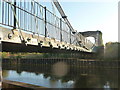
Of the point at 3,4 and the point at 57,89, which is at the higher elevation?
the point at 3,4

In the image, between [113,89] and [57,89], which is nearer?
[57,89]

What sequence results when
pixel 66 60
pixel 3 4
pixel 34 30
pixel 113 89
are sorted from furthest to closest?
1. pixel 66 60
2. pixel 113 89
3. pixel 34 30
4. pixel 3 4

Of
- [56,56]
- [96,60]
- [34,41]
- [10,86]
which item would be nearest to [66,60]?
[56,56]

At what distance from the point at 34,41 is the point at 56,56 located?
143 feet

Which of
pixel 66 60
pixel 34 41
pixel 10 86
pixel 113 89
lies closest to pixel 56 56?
pixel 66 60

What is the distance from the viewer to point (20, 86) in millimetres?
10562

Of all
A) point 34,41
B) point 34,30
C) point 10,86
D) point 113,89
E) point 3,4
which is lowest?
point 113,89

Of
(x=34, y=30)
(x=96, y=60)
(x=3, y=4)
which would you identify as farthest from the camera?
(x=96, y=60)

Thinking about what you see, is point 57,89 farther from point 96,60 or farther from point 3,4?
point 96,60

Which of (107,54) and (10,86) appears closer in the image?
(10,86)

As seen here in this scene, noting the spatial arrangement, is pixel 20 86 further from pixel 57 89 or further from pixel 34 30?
pixel 57 89

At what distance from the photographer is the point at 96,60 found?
4184 centimetres

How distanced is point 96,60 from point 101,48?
380cm

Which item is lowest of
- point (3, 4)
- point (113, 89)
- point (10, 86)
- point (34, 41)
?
point (113, 89)
